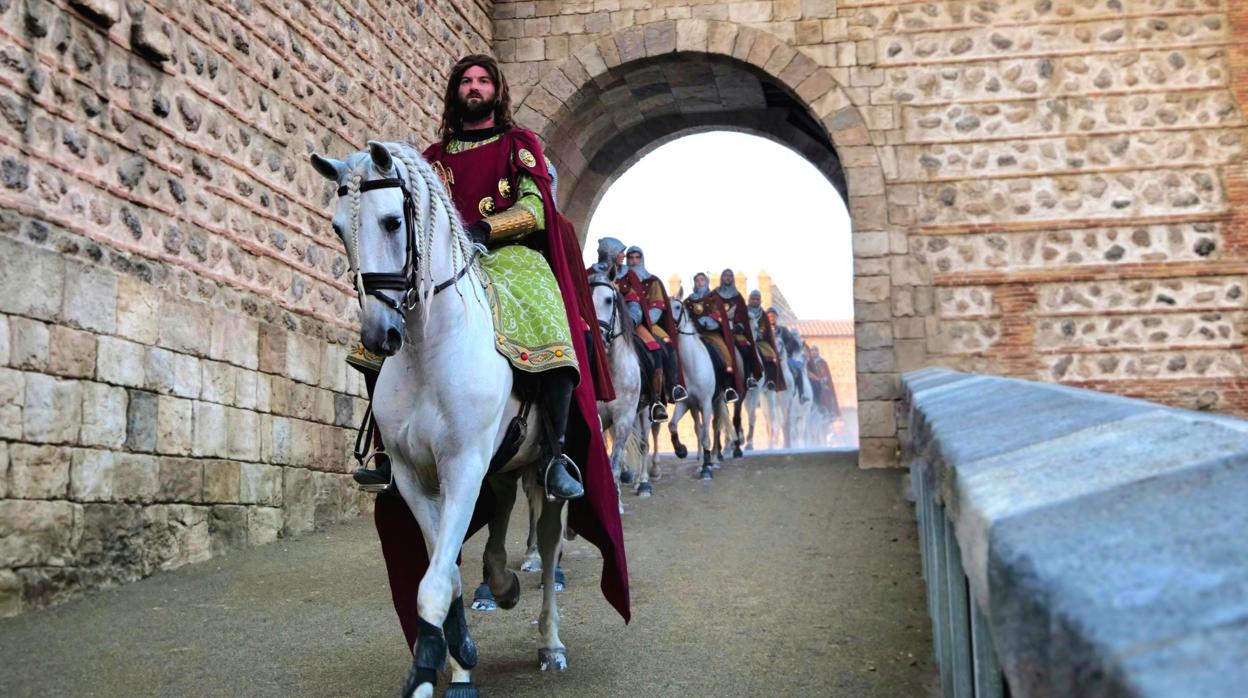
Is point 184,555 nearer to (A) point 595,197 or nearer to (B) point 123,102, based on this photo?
(B) point 123,102

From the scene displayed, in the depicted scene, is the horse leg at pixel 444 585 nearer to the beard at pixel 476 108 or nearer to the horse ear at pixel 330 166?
the horse ear at pixel 330 166

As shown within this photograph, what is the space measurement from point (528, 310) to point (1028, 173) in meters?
8.65

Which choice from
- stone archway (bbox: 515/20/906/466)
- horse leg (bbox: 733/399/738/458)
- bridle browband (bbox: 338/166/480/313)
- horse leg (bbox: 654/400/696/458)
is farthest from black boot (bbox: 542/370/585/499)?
horse leg (bbox: 733/399/738/458)

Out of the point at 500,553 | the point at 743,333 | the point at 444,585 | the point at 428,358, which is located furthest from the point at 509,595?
the point at 743,333

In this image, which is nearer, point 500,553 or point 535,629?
point 500,553

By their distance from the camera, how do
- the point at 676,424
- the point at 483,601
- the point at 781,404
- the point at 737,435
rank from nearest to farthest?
the point at 483,601 < the point at 676,424 < the point at 737,435 < the point at 781,404

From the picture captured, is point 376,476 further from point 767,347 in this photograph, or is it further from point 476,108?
point 767,347

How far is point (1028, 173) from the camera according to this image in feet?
37.9

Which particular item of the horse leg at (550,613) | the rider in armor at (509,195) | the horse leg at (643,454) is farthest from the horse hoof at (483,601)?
the horse leg at (643,454)

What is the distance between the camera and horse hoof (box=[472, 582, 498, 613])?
5.55 metres

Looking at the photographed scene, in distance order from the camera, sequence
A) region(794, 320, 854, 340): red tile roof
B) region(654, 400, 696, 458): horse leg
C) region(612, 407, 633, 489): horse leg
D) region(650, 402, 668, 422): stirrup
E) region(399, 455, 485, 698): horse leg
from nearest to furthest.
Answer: region(399, 455, 485, 698): horse leg < region(612, 407, 633, 489): horse leg < region(650, 402, 668, 422): stirrup < region(654, 400, 696, 458): horse leg < region(794, 320, 854, 340): red tile roof

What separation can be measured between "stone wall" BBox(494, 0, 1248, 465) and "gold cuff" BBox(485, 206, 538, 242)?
777 centimetres

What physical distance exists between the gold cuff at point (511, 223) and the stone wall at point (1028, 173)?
7771 mm

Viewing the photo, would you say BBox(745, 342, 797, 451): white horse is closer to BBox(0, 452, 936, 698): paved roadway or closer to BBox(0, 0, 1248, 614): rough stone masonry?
BBox(0, 0, 1248, 614): rough stone masonry
